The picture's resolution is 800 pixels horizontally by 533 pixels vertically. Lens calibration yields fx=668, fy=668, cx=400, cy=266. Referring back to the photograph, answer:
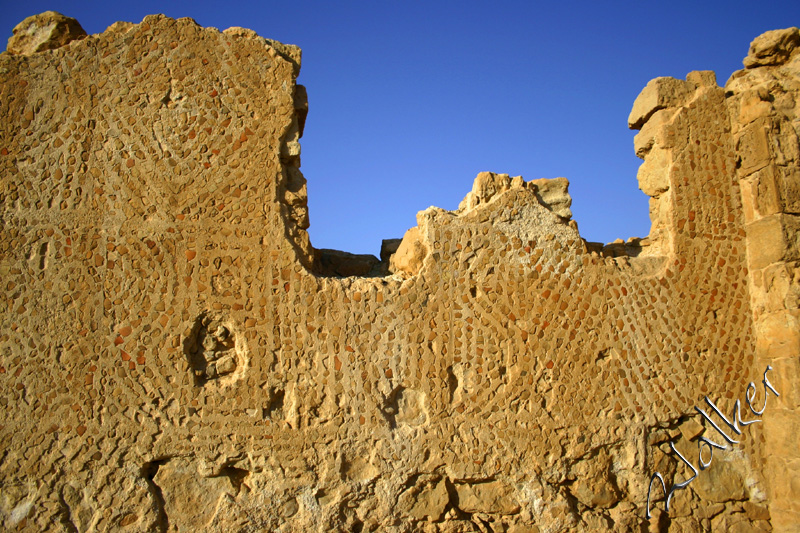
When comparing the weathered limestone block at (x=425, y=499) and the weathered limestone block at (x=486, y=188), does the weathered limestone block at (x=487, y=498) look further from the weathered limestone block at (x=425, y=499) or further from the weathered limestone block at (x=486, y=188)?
the weathered limestone block at (x=486, y=188)

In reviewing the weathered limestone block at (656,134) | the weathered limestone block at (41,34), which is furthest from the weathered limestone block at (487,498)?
the weathered limestone block at (41,34)

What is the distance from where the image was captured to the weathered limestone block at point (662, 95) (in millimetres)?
5043

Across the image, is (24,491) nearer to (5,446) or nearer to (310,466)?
(5,446)

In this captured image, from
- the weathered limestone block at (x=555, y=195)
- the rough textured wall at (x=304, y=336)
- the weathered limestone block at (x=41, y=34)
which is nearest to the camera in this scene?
the rough textured wall at (x=304, y=336)

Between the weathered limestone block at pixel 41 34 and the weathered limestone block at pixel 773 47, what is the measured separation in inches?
198

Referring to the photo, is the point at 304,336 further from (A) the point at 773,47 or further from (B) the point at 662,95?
(A) the point at 773,47

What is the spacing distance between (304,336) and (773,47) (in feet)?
14.4

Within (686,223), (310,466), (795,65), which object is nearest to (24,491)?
(310,466)

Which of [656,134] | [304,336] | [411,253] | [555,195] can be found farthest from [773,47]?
[304,336]

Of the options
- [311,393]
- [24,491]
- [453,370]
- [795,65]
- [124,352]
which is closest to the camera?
[24,491]

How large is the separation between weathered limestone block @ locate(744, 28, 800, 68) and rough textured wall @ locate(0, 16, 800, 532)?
3.69 ft

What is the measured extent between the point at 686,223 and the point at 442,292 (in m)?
2.00

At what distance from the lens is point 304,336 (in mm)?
3809

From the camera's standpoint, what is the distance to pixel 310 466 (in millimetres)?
3715
